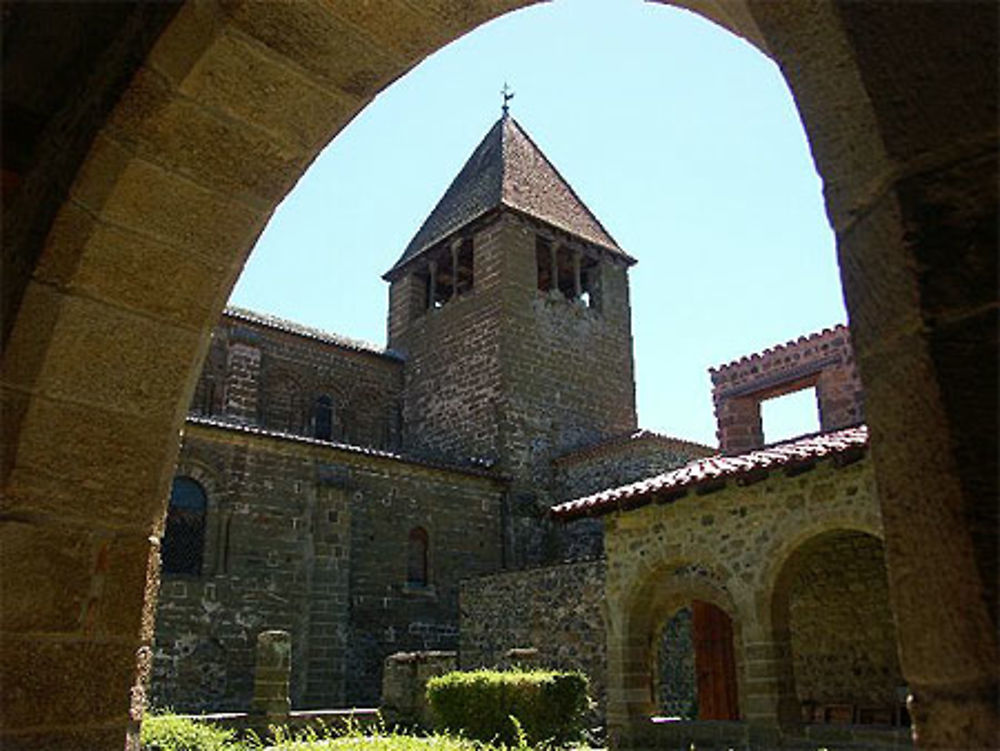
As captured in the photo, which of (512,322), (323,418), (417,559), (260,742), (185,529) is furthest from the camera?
(323,418)

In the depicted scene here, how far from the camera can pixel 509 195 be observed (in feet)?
69.6

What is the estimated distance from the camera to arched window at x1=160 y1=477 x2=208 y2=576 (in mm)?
13617

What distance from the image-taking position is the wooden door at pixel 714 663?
11.4 m

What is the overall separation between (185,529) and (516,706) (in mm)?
6723

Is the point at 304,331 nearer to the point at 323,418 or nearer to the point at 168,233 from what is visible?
the point at 323,418

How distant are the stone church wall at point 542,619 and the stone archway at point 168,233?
36.3 ft

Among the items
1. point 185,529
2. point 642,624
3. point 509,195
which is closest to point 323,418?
point 185,529

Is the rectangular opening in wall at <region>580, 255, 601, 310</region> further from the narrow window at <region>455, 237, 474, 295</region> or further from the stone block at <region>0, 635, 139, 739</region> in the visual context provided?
the stone block at <region>0, 635, 139, 739</region>

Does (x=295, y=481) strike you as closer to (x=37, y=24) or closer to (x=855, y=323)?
(x=37, y=24)

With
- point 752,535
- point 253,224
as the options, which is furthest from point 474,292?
point 253,224

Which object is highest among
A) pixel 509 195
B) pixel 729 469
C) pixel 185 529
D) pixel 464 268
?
pixel 509 195

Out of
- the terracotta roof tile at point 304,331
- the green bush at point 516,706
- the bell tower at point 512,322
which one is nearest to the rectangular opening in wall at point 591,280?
the bell tower at point 512,322

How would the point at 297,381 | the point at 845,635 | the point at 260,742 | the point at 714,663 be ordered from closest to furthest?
the point at 260,742, the point at 845,635, the point at 714,663, the point at 297,381

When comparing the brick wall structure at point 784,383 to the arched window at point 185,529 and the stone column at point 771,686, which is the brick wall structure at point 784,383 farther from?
the arched window at point 185,529
